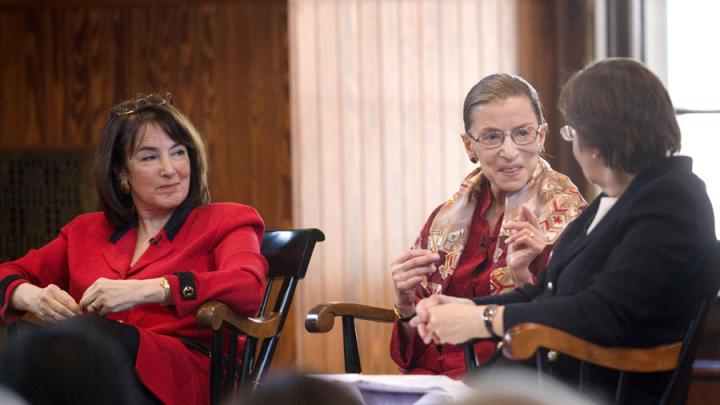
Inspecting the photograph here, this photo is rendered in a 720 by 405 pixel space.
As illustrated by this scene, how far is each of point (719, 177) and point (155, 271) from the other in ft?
6.63

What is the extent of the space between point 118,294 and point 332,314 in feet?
1.74

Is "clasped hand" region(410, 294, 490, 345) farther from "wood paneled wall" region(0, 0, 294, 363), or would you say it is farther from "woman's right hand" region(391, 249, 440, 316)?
"wood paneled wall" region(0, 0, 294, 363)

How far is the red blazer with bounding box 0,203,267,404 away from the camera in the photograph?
2.58 m

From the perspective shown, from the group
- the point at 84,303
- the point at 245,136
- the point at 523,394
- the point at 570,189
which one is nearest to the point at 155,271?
the point at 84,303

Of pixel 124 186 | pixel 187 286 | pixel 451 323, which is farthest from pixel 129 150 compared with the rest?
pixel 451 323

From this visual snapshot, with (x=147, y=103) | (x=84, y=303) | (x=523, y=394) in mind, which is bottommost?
(x=84, y=303)

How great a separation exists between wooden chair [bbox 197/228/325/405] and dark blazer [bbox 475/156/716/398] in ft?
2.60

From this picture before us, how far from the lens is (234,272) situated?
265 cm

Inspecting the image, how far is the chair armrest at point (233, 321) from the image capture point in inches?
97.8

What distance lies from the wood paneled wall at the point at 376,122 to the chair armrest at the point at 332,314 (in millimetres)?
1826

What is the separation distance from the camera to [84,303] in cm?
262

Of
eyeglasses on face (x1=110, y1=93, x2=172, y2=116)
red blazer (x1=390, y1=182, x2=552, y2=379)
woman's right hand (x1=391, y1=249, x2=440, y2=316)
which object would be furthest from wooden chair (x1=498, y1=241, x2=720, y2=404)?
eyeglasses on face (x1=110, y1=93, x2=172, y2=116)

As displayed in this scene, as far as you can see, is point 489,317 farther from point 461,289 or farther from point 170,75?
point 170,75

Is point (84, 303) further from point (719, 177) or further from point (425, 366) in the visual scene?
point (719, 177)
